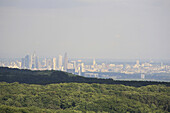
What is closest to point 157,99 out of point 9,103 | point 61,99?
point 61,99

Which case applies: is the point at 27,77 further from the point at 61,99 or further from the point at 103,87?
the point at 61,99

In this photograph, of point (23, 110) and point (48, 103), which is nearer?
point (23, 110)

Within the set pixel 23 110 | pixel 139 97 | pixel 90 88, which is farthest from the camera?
pixel 90 88

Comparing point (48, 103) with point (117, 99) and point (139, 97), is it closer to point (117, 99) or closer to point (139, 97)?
point (117, 99)

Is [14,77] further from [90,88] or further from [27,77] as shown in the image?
[90,88]

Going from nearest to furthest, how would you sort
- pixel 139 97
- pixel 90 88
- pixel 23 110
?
pixel 23 110, pixel 139 97, pixel 90 88

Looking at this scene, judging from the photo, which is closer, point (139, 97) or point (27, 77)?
point (139, 97)

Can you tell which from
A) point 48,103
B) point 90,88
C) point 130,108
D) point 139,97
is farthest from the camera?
point 90,88

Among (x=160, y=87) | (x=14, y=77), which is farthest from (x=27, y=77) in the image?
(x=160, y=87)

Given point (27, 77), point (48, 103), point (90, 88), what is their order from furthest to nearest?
point (27, 77)
point (90, 88)
point (48, 103)
